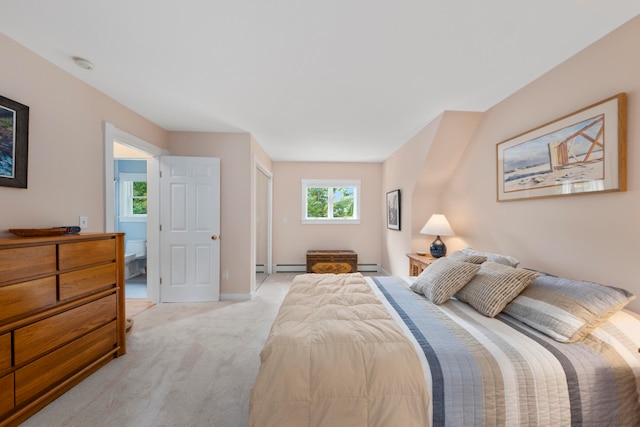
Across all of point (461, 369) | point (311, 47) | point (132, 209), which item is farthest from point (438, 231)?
point (132, 209)

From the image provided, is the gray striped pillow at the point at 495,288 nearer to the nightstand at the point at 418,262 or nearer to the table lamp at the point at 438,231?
the nightstand at the point at 418,262

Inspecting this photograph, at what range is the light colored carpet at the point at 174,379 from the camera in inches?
61.3

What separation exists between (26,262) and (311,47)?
2278 millimetres

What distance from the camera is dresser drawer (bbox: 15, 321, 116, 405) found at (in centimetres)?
151

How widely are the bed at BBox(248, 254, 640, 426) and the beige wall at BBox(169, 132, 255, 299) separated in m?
2.33

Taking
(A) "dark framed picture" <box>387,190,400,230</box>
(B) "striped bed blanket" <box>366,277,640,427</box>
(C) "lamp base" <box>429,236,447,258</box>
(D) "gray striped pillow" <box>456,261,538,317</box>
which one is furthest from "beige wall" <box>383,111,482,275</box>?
(B) "striped bed blanket" <box>366,277,640,427</box>

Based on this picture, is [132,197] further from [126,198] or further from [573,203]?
Result: [573,203]

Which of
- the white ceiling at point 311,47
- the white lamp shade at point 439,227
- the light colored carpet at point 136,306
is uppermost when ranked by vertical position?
the white ceiling at point 311,47

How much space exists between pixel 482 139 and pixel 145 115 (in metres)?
3.99

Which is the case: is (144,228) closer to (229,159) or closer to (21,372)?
(229,159)

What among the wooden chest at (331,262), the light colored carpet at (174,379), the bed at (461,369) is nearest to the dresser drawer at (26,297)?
the light colored carpet at (174,379)

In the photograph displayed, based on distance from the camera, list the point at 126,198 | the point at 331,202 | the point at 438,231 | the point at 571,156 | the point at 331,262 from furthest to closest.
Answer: the point at 331,202, the point at 126,198, the point at 331,262, the point at 438,231, the point at 571,156

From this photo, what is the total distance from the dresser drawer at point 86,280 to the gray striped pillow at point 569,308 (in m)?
3.02

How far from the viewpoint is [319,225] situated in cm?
544
